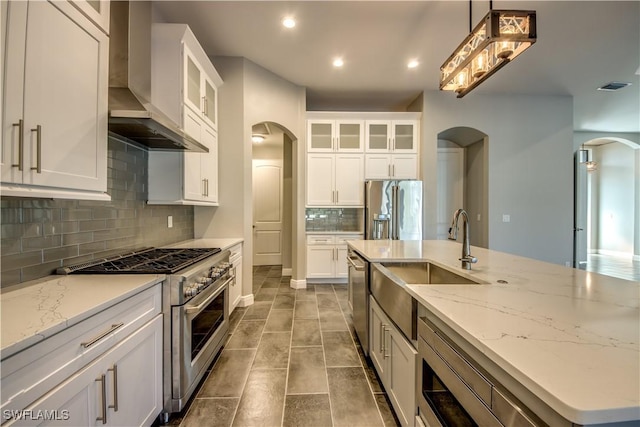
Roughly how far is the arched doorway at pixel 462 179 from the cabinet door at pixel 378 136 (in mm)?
983

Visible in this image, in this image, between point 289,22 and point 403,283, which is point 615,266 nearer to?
point 403,283

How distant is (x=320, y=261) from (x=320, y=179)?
1.41 metres

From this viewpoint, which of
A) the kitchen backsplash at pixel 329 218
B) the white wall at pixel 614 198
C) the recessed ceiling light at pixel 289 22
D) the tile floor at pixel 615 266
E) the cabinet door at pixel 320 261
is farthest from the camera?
the white wall at pixel 614 198

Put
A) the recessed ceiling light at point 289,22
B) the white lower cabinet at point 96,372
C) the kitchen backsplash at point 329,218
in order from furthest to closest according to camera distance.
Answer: the kitchen backsplash at point 329,218 → the recessed ceiling light at point 289,22 → the white lower cabinet at point 96,372

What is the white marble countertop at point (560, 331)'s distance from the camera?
517mm

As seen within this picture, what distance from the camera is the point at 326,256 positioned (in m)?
4.50

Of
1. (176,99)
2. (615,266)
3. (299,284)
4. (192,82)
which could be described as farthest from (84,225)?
(615,266)

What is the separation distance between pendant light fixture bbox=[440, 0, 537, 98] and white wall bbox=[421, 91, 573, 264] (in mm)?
2364

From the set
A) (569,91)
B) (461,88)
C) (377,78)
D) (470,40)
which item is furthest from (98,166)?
(569,91)

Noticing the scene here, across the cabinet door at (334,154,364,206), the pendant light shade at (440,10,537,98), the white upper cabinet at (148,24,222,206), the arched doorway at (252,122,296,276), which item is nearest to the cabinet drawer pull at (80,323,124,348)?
the white upper cabinet at (148,24,222,206)

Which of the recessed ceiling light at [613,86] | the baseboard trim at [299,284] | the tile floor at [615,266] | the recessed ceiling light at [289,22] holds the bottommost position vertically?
the tile floor at [615,266]

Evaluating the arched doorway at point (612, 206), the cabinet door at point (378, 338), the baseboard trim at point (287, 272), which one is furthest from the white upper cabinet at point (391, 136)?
the arched doorway at point (612, 206)

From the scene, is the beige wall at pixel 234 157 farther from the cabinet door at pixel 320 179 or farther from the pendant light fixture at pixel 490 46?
the pendant light fixture at pixel 490 46

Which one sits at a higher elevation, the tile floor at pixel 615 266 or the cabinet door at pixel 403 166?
the cabinet door at pixel 403 166
